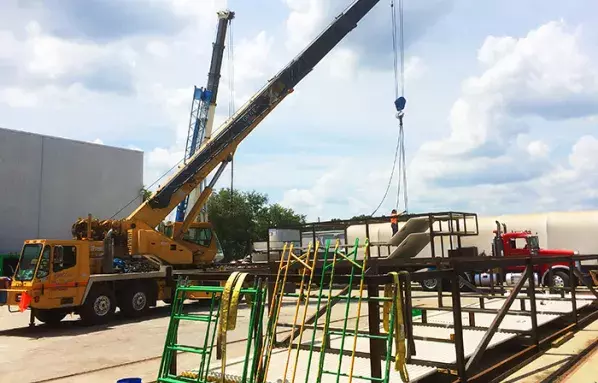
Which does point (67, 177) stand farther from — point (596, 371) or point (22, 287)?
point (596, 371)

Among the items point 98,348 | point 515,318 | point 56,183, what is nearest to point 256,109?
point 98,348

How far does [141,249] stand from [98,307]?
8.34 ft

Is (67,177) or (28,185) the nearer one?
(28,185)

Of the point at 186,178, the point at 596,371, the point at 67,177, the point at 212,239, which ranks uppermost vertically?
the point at 67,177

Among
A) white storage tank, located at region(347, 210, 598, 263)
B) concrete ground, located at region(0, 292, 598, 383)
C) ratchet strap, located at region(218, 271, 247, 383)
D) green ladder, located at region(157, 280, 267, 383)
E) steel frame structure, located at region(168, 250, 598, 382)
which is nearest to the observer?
steel frame structure, located at region(168, 250, 598, 382)

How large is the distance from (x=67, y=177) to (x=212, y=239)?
19704 mm

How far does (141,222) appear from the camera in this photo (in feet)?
57.8

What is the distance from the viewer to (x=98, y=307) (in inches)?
584

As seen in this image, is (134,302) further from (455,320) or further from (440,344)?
(455,320)

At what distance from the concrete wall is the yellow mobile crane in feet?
58.5

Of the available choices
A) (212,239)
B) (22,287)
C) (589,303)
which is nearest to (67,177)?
(212,239)

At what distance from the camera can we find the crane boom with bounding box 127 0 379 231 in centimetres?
1819

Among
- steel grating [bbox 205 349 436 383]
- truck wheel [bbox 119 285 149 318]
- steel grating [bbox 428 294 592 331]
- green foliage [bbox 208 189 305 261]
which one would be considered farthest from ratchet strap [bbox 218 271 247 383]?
green foliage [bbox 208 189 305 261]

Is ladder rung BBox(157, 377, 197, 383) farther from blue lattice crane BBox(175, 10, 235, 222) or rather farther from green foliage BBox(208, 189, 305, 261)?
green foliage BBox(208, 189, 305, 261)
